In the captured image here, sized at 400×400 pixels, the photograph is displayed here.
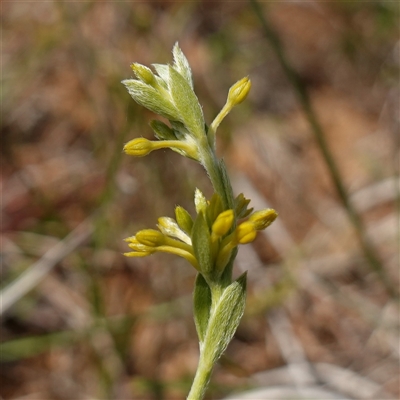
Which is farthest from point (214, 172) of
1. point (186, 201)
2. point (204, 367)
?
point (186, 201)

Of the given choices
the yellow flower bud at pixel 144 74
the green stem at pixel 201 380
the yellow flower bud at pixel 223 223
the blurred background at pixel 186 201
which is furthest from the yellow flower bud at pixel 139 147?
the blurred background at pixel 186 201

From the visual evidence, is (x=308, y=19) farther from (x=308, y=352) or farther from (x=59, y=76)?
(x=308, y=352)

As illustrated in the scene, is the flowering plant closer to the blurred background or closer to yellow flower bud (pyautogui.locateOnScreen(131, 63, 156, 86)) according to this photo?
yellow flower bud (pyautogui.locateOnScreen(131, 63, 156, 86))

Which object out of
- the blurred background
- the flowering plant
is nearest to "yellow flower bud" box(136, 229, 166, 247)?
the flowering plant

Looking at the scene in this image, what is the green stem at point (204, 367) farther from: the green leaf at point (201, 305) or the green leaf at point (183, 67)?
the green leaf at point (183, 67)

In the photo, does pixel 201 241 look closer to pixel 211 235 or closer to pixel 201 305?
pixel 211 235

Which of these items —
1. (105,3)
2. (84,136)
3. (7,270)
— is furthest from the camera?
(105,3)

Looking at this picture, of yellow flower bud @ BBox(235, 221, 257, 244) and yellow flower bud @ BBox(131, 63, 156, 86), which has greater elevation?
yellow flower bud @ BBox(131, 63, 156, 86)

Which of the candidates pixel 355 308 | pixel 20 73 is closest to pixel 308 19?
pixel 20 73
